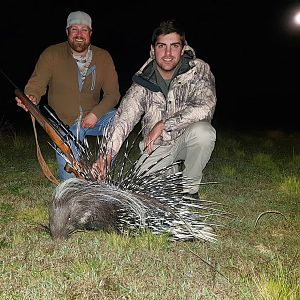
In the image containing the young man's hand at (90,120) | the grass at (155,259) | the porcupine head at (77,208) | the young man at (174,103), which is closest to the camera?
the grass at (155,259)

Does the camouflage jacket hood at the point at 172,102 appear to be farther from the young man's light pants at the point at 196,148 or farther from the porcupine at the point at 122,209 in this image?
the porcupine at the point at 122,209

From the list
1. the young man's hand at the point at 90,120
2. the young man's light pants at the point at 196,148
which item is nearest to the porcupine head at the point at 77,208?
the young man's light pants at the point at 196,148

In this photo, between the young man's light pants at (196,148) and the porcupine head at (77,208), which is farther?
the young man's light pants at (196,148)

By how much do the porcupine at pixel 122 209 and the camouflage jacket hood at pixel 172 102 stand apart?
2.40 ft

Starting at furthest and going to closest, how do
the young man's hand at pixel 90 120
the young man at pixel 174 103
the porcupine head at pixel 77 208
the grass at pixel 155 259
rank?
the young man's hand at pixel 90 120, the young man at pixel 174 103, the porcupine head at pixel 77 208, the grass at pixel 155 259

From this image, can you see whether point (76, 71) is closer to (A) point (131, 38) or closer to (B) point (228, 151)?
(B) point (228, 151)

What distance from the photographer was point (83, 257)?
2.81m

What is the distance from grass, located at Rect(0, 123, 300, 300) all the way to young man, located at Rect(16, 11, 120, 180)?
33.3 inches

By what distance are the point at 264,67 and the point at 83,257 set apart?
93.3 ft

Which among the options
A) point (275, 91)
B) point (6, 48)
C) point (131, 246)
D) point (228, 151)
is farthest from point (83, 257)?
point (6, 48)

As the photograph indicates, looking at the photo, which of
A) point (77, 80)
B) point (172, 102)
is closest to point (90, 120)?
point (77, 80)

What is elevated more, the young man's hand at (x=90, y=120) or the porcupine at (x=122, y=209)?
the young man's hand at (x=90, y=120)

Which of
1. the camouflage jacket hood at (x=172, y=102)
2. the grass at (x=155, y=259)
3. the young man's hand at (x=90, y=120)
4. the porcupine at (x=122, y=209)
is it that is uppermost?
the camouflage jacket hood at (x=172, y=102)

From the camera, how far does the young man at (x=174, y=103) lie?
3.84 metres
